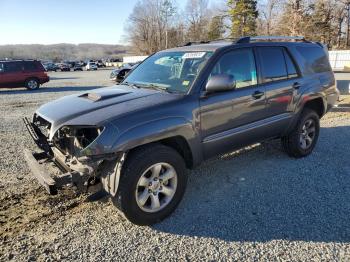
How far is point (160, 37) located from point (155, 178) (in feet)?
254

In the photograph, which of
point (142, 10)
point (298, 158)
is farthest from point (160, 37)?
point (298, 158)

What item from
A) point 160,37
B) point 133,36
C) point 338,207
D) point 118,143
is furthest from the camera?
point 133,36

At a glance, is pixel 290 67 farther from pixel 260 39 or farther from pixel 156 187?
pixel 156 187

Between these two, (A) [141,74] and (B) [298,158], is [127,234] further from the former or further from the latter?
(B) [298,158]

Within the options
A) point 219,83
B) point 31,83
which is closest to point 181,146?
point 219,83

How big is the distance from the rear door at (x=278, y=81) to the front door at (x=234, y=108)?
0.53 feet

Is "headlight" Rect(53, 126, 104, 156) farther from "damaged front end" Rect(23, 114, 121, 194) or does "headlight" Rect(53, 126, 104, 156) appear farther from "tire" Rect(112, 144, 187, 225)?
"tire" Rect(112, 144, 187, 225)

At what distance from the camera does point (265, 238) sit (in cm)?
325

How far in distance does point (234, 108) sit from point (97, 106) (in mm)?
1689

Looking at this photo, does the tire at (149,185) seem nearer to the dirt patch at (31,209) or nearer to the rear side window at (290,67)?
the dirt patch at (31,209)

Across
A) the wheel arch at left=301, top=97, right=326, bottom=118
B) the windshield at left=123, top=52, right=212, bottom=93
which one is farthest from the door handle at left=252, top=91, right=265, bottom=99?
the wheel arch at left=301, top=97, right=326, bottom=118

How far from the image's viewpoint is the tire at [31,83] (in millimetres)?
19092

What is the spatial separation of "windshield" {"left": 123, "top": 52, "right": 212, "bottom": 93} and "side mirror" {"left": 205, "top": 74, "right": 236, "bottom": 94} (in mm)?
238

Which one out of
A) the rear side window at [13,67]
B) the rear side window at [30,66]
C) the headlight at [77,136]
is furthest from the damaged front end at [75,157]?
the rear side window at [30,66]
